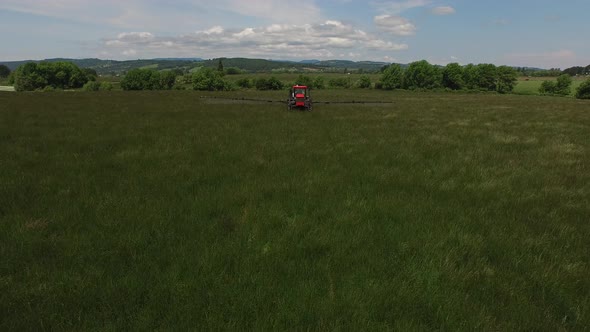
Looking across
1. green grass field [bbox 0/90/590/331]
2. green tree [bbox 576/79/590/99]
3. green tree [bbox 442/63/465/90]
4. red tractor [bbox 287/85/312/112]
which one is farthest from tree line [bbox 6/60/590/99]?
green grass field [bbox 0/90/590/331]

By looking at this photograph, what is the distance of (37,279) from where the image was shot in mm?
4090

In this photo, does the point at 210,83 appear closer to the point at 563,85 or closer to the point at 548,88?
the point at 548,88

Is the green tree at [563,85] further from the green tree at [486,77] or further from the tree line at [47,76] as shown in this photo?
the tree line at [47,76]

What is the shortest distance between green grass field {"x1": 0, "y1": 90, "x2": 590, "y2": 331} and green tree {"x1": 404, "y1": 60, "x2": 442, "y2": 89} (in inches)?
3407

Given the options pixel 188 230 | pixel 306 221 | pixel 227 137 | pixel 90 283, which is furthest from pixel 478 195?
pixel 227 137

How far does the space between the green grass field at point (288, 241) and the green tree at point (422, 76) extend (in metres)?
86.5

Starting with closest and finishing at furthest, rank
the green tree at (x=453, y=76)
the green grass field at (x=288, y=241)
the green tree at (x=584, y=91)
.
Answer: the green grass field at (x=288, y=241) < the green tree at (x=584, y=91) < the green tree at (x=453, y=76)

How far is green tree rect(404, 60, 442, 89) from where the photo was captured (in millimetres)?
90500

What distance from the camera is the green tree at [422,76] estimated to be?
297ft

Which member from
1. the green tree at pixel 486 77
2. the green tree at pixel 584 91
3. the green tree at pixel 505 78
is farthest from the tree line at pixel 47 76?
the green tree at pixel 584 91

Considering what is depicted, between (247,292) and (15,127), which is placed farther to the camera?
(15,127)

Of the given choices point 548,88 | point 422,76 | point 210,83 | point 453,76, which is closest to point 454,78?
point 453,76

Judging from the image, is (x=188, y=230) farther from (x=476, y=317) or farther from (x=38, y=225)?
(x=476, y=317)

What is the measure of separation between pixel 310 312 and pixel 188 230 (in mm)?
2852
